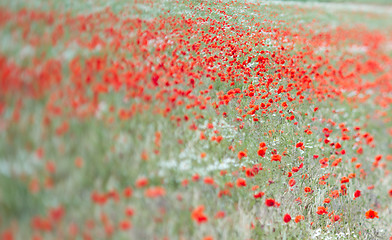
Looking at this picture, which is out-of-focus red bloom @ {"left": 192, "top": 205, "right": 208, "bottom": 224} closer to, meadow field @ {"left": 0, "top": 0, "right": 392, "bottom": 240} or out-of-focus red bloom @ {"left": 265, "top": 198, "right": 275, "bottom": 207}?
meadow field @ {"left": 0, "top": 0, "right": 392, "bottom": 240}

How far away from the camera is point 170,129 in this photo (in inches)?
83.4

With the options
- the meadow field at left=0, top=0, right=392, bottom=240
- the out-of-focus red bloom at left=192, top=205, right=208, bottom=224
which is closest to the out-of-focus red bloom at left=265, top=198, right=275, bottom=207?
the meadow field at left=0, top=0, right=392, bottom=240

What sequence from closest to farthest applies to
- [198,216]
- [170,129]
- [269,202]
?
[198,216]
[170,129]
[269,202]

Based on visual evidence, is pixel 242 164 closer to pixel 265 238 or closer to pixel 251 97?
pixel 265 238

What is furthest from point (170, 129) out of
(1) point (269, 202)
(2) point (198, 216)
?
(1) point (269, 202)

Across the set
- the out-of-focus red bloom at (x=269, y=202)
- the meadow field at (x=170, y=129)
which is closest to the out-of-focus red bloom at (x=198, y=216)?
the meadow field at (x=170, y=129)

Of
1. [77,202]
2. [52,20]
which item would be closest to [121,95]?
[52,20]

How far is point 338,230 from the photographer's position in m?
3.07

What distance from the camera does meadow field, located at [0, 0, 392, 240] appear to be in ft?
4.33

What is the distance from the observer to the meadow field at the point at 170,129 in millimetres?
1318

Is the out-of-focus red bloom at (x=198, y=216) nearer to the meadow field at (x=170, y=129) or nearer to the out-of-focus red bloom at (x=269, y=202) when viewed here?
the meadow field at (x=170, y=129)

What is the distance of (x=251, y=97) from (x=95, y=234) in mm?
2276

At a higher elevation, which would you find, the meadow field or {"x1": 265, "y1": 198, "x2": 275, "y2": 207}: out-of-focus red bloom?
the meadow field

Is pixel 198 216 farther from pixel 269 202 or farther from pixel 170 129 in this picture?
pixel 269 202
